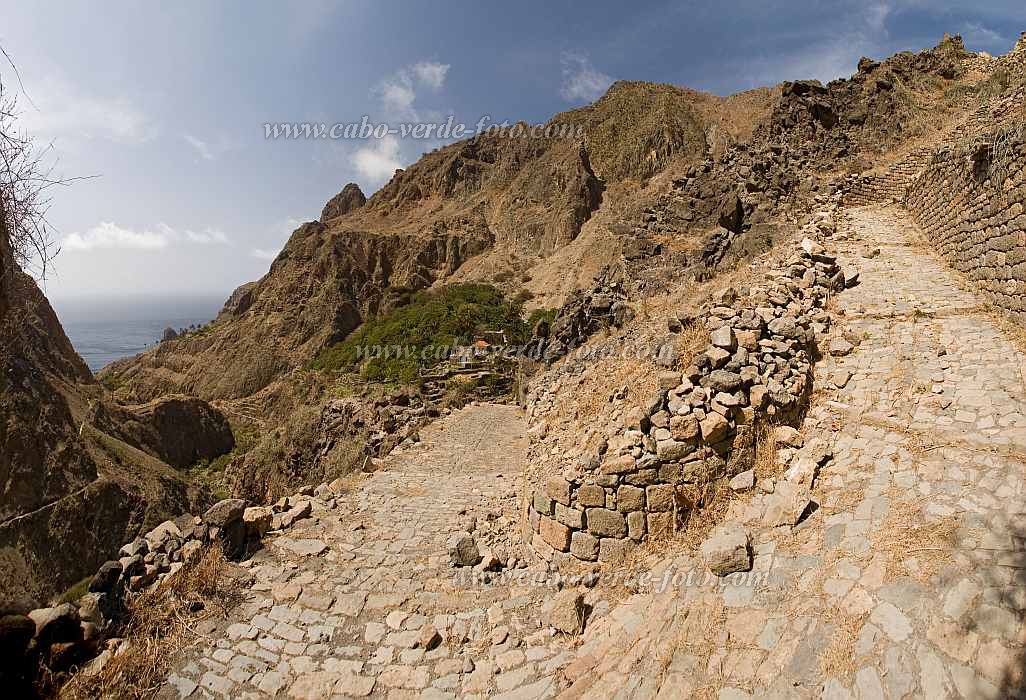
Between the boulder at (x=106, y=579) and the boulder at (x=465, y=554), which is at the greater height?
the boulder at (x=106, y=579)

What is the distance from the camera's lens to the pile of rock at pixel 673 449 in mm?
4777

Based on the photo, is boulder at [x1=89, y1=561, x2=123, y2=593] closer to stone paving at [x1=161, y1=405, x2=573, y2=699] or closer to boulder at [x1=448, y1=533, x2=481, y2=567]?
stone paving at [x1=161, y1=405, x2=573, y2=699]

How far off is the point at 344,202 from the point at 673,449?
6589 centimetres

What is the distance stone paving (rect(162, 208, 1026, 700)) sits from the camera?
104 inches

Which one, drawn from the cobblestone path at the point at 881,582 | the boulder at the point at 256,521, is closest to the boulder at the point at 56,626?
the boulder at the point at 256,521

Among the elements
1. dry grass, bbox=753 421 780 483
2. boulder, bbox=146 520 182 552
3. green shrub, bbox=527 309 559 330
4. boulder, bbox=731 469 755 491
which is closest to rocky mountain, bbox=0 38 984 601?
green shrub, bbox=527 309 559 330

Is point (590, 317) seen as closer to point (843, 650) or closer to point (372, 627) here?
point (372, 627)

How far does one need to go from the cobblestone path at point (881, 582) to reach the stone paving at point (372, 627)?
76 cm

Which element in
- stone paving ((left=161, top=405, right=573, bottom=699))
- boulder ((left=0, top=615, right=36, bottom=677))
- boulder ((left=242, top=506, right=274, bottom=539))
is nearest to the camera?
boulder ((left=0, top=615, right=36, bottom=677))

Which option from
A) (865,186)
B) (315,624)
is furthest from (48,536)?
(865,186)

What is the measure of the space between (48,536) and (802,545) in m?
16.1

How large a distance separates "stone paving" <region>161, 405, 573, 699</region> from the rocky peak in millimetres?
61946

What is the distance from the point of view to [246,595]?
518 centimetres

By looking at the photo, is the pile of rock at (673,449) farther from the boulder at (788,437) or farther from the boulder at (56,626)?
the boulder at (56,626)
